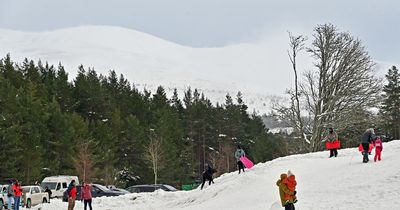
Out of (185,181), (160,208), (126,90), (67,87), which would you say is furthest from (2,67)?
(160,208)

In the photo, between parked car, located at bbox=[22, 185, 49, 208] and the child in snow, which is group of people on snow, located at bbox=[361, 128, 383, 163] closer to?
the child in snow

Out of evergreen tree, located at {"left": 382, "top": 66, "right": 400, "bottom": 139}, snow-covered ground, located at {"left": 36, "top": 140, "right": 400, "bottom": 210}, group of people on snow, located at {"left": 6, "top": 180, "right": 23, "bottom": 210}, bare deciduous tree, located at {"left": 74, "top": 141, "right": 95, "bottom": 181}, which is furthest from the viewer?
evergreen tree, located at {"left": 382, "top": 66, "right": 400, "bottom": 139}

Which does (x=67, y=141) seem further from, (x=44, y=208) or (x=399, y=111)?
(x=399, y=111)

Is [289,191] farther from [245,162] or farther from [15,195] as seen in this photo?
[15,195]

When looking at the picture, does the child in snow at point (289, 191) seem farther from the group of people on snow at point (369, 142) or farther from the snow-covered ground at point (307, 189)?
the group of people on snow at point (369, 142)

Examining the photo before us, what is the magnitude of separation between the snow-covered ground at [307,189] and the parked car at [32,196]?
108 inches

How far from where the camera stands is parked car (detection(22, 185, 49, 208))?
3434 centimetres

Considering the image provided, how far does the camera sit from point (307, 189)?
23531mm

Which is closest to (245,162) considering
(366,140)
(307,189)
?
(366,140)

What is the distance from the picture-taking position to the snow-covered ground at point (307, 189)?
64.6 feet

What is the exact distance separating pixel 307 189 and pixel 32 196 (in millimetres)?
19428

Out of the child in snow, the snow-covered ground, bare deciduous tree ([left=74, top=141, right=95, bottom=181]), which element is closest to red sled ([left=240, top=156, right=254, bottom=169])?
the snow-covered ground

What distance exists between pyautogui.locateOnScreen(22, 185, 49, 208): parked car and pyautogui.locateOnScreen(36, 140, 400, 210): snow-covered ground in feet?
9.01

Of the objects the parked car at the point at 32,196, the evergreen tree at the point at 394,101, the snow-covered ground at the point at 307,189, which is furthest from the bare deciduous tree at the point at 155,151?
the evergreen tree at the point at 394,101
